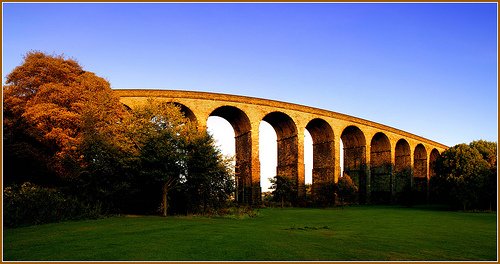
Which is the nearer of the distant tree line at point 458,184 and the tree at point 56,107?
the tree at point 56,107

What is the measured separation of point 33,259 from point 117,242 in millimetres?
2443

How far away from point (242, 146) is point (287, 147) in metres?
5.15

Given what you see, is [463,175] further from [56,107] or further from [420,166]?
[420,166]

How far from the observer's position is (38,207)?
51.3ft

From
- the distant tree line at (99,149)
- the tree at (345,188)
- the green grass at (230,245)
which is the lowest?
the tree at (345,188)

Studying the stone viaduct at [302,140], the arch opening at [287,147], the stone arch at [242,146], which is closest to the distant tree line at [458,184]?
the arch opening at [287,147]

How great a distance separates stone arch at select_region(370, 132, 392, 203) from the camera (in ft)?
160

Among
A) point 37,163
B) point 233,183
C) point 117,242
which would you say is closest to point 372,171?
point 233,183

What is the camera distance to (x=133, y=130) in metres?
21.0

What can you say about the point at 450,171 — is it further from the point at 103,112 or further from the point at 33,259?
the point at 33,259

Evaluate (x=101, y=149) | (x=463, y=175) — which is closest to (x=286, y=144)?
(x=463, y=175)

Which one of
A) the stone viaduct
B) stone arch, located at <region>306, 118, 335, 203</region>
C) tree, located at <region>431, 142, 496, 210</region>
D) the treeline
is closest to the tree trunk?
the treeline

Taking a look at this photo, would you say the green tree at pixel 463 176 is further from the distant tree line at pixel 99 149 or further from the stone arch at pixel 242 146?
the distant tree line at pixel 99 149

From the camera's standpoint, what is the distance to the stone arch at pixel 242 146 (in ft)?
116
